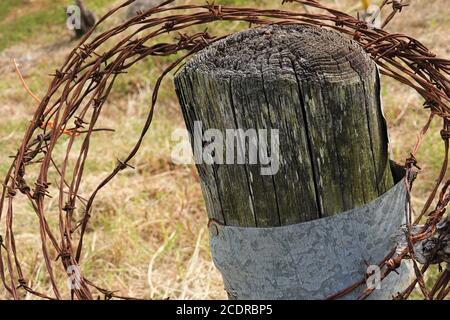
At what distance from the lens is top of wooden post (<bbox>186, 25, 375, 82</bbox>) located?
1292mm

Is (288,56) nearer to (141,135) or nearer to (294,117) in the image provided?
(294,117)

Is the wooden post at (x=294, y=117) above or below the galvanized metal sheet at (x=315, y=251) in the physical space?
above

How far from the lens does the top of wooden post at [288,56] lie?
129 cm

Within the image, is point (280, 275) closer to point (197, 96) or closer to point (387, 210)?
point (387, 210)

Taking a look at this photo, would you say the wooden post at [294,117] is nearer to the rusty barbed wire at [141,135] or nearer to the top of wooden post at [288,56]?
the top of wooden post at [288,56]

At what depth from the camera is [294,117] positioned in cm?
128

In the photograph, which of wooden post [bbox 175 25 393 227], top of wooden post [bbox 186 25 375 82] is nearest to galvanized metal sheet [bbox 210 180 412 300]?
wooden post [bbox 175 25 393 227]

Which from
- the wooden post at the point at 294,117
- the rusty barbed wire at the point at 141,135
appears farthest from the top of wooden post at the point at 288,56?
the rusty barbed wire at the point at 141,135

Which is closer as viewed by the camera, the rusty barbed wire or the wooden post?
the wooden post

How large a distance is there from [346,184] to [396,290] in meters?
0.36

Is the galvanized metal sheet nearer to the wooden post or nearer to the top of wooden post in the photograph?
the wooden post

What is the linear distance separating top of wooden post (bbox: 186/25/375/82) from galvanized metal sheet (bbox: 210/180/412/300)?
1.10 feet
